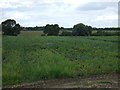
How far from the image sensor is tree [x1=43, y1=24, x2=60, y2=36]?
81.9 meters

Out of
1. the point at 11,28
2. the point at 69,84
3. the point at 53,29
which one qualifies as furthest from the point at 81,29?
the point at 69,84

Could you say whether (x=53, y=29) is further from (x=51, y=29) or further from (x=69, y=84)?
(x=69, y=84)

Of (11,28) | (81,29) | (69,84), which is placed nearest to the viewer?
(69,84)

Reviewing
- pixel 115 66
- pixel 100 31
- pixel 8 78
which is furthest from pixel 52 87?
pixel 100 31

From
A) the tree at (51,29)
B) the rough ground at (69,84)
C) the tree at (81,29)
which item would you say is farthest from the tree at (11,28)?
the rough ground at (69,84)

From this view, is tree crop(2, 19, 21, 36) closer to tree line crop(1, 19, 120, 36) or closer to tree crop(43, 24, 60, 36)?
tree line crop(1, 19, 120, 36)

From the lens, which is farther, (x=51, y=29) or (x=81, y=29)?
(x=51, y=29)

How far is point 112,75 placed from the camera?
11297 millimetres

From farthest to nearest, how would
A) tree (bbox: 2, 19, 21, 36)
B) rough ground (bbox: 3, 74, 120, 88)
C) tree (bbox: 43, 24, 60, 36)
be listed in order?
tree (bbox: 43, 24, 60, 36) → tree (bbox: 2, 19, 21, 36) → rough ground (bbox: 3, 74, 120, 88)

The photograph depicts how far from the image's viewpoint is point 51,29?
82062mm

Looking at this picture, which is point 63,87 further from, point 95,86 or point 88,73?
point 88,73

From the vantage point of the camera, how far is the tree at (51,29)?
269 feet

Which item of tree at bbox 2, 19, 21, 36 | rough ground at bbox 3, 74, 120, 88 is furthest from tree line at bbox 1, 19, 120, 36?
rough ground at bbox 3, 74, 120, 88

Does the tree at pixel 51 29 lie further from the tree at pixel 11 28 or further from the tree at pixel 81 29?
the tree at pixel 11 28
